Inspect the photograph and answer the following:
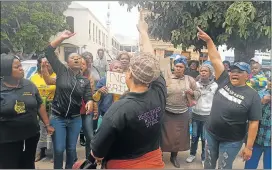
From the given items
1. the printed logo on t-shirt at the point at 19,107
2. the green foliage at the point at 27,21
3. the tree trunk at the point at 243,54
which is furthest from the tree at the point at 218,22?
the printed logo on t-shirt at the point at 19,107

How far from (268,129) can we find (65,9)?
2247 millimetres

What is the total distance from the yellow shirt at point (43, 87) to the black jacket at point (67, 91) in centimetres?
8

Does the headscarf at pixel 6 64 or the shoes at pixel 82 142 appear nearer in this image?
the headscarf at pixel 6 64

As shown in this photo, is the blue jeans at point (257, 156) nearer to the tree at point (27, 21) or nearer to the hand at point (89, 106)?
the hand at point (89, 106)

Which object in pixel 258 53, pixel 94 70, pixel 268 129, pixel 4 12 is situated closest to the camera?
pixel 4 12

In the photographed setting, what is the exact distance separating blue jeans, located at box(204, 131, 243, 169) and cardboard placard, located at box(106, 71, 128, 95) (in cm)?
96

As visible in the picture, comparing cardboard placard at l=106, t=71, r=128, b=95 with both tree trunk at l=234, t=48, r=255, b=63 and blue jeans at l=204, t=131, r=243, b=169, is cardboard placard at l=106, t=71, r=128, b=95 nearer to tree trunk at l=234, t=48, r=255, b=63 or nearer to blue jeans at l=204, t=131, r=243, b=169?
blue jeans at l=204, t=131, r=243, b=169

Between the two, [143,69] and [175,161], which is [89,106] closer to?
[143,69]

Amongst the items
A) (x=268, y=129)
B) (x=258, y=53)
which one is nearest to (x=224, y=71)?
(x=268, y=129)

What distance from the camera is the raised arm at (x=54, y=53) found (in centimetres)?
249

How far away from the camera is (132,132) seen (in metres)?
1.64

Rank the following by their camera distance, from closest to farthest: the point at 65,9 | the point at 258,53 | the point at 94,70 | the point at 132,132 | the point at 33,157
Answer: the point at 132,132 → the point at 65,9 → the point at 33,157 → the point at 94,70 → the point at 258,53

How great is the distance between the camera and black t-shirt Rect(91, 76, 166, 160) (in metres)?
1.58

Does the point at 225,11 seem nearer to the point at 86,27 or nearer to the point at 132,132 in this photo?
the point at 86,27
